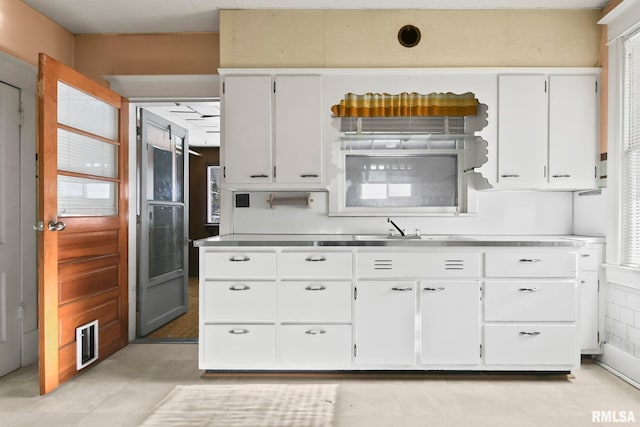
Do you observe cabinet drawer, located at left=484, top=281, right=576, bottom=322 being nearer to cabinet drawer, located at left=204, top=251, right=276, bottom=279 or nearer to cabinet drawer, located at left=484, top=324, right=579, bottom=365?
cabinet drawer, located at left=484, top=324, right=579, bottom=365

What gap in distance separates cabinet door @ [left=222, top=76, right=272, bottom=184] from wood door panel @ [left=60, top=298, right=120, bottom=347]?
4.52 feet

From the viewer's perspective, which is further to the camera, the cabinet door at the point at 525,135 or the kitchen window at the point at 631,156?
the cabinet door at the point at 525,135

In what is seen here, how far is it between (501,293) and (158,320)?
10.3ft

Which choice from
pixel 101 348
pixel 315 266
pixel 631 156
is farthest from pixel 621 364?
pixel 101 348

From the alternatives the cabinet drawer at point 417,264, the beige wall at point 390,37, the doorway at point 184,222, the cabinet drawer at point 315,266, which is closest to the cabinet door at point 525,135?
the beige wall at point 390,37

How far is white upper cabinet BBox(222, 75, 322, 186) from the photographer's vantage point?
10.7 ft

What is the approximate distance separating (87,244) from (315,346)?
1803 millimetres

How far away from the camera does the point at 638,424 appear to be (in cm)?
233

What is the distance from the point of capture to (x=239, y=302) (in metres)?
2.90

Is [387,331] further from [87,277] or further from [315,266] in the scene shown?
[87,277]

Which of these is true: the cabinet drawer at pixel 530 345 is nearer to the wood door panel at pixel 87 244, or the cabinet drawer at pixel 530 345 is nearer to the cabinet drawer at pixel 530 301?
the cabinet drawer at pixel 530 301

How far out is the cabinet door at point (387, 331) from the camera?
288 cm

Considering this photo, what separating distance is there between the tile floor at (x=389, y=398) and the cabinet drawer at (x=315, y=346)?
→ 14 cm

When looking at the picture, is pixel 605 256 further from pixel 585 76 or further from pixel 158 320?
pixel 158 320
